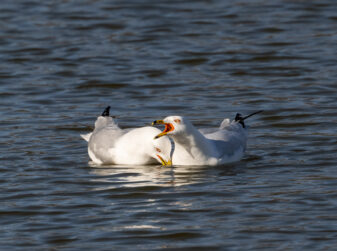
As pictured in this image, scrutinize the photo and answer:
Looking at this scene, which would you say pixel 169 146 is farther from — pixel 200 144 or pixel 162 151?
pixel 200 144

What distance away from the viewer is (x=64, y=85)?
1431cm

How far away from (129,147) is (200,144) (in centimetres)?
82

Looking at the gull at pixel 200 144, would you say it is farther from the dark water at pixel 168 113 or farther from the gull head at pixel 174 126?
the dark water at pixel 168 113

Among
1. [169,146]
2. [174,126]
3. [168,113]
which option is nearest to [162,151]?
[169,146]

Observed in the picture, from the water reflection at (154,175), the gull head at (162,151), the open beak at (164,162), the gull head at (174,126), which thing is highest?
the gull head at (174,126)

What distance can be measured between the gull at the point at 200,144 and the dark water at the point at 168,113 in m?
0.16

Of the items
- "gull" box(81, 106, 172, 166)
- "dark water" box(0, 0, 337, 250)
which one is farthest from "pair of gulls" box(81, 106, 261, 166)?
"dark water" box(0, 0, 337, 250)

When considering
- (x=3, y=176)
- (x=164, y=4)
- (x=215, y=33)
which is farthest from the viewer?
(x=164, y=4)

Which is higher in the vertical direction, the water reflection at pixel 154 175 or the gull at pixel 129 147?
the gull at pixel 129 147

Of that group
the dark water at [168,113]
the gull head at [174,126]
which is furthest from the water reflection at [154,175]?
the gull head at [174,126]

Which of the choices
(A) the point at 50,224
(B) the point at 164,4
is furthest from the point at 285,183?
(B) the point at 164,4

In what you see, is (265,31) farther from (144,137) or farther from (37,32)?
(144,137)

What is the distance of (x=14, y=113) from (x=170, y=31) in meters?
6.30

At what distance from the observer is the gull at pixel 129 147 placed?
9555mm
